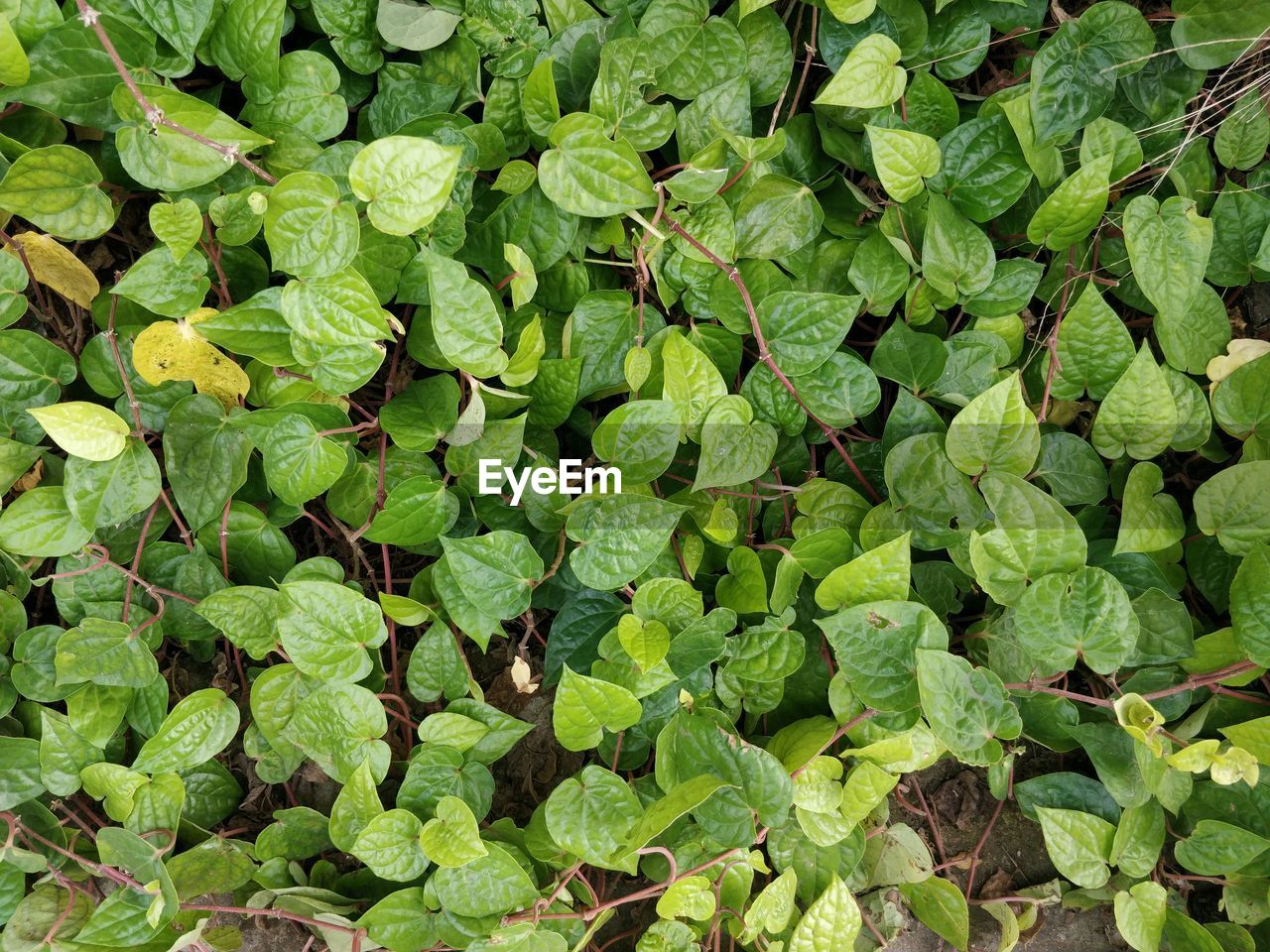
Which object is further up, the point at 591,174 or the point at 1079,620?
the point at 591,174

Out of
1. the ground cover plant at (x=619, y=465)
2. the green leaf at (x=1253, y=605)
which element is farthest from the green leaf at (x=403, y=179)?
the green leaf at (x=1253, y=605)

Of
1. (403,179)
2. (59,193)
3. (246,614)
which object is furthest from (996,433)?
(59,193)

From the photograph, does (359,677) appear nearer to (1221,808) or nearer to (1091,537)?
(1091,537)

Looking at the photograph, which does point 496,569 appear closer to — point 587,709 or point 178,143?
point 587,709

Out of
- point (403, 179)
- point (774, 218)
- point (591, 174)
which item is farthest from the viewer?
point (774, 218)

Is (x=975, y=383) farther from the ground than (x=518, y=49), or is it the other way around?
(x=518, y=49)

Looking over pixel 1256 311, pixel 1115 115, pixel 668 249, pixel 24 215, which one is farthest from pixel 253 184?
pixel 1256 311
